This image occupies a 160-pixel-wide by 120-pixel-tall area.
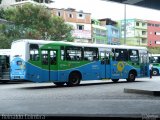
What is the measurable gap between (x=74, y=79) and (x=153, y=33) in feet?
279

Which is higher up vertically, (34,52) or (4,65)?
(34,52)

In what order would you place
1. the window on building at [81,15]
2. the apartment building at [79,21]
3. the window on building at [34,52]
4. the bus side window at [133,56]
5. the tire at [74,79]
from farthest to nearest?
the window on building at [81,15] < the apartment building at [79,21] < the bus side window at [133,56] < the tire at [74,79] < the window on building at [34,52]

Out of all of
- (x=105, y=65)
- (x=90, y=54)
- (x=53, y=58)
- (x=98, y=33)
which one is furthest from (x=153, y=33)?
(x=53, y=58)

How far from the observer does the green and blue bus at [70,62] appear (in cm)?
2022

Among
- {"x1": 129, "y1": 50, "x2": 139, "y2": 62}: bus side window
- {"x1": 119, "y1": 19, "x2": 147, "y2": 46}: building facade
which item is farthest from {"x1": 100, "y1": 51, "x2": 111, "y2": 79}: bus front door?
{"x1": 119, "y1": 19, "x2": 147, "y2": 46}: building facade

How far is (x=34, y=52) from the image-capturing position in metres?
20.3

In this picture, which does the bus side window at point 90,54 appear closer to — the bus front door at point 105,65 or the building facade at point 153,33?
the bus front door at point 105,65

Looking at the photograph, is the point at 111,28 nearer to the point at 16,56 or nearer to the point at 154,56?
the point at 154,56

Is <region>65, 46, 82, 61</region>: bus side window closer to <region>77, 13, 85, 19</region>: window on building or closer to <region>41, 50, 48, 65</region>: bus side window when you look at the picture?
<region>41, 50, 48, 65</region>: bus side window

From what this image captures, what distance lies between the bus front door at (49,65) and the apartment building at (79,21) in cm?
5132

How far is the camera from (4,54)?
2716cm

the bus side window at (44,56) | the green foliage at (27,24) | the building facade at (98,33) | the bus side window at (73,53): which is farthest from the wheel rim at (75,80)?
the building facade at (98,33)

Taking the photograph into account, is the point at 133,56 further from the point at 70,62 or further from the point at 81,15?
the point at 81,15

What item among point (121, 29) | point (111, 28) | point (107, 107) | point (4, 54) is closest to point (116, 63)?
point (4, 54)
